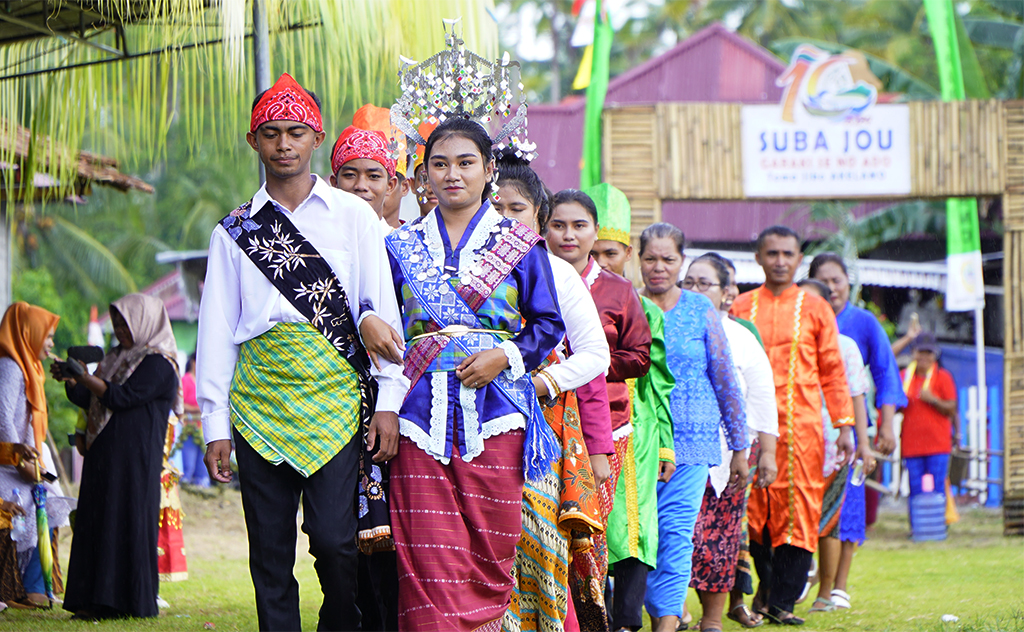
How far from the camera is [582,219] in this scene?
5113 mm

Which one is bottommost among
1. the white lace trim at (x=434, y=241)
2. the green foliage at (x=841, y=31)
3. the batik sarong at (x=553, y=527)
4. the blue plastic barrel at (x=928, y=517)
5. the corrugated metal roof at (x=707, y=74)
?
the blue plastic barrel at (x=928, y=517)

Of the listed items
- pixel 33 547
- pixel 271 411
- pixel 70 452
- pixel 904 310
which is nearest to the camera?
pixel 271 411

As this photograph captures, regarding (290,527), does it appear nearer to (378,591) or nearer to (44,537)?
(378,591)

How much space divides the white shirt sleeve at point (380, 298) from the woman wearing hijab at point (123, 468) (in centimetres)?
323

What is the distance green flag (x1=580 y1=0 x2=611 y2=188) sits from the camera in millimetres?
11352

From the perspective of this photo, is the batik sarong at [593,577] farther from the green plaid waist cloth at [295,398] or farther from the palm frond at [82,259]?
the palm frond at [82,259]

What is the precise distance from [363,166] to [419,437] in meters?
1.81

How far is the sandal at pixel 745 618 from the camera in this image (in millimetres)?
6633

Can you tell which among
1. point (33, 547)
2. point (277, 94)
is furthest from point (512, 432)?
point (33, 547)

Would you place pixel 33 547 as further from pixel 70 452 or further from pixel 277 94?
pixel 70 452

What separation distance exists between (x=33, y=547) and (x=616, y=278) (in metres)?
4.13

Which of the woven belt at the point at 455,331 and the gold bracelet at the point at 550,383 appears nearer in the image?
the woven belt at the point at 455,331

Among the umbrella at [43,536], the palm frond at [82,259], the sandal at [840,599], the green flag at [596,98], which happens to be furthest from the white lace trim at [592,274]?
the palm frond at [82,259]

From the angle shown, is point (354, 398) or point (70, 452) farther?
point (70, 452)
